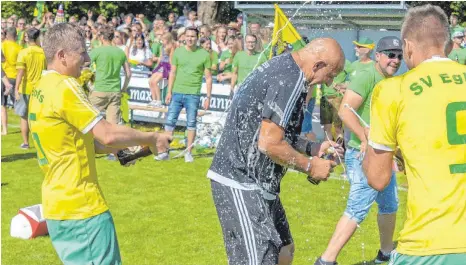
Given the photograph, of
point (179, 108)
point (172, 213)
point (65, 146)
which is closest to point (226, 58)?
point (179, 108)

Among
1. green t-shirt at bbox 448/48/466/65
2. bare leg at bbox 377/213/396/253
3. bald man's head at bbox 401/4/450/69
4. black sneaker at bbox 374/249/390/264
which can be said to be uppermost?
bald man's head at bbox 401/4/450/69

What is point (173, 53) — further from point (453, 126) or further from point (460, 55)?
point (453, 126)

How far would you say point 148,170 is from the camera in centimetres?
1188

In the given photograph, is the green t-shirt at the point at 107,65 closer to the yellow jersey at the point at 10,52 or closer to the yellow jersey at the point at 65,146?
the yellow jersey at the point at 10,52

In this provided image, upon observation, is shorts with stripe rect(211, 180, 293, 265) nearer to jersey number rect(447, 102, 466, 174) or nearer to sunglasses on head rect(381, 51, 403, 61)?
jersey number rect(447, 102, 466, 174)

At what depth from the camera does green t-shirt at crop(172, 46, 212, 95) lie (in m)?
12.5

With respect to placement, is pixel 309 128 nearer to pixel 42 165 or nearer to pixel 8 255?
pixel 8 255

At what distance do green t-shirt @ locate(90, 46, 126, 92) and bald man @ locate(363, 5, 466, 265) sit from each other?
9.43m

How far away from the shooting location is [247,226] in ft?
15.2

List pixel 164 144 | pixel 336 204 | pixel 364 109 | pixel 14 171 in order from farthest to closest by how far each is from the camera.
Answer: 1. pixel 14 171
2. pixel 336 204
3. pixel 364 109
4. pixel 164 144

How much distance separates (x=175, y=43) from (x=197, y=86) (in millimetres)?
3971

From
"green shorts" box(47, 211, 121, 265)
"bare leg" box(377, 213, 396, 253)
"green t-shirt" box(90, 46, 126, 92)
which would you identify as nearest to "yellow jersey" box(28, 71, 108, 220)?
"green shorts" box(47, 211, 121, 265)

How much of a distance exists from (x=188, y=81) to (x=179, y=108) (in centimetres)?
50

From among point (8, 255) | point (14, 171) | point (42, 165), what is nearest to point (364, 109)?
point (42, 165)
